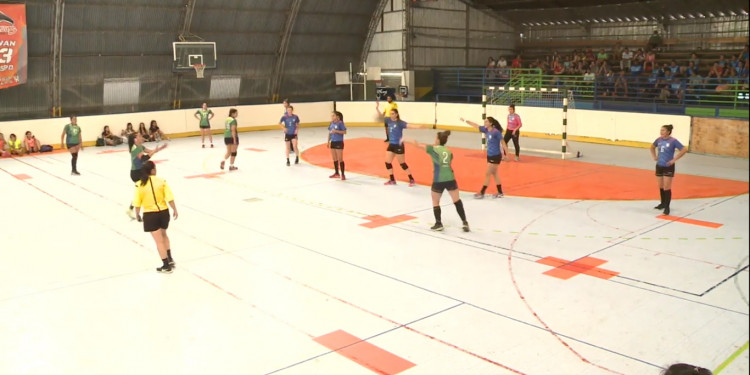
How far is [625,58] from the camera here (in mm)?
33625

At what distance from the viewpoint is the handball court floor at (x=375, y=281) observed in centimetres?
715

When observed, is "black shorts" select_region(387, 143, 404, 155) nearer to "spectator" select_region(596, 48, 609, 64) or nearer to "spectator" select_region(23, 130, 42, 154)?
"spectator" select_region(23, 130, 42, 154)

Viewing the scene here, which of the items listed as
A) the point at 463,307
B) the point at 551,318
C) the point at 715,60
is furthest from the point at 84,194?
the point at 715,60

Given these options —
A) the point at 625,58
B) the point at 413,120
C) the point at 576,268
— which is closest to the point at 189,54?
the point at 413,120

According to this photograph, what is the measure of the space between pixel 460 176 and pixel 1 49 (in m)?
19.3

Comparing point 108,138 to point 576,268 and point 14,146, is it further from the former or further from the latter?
point 576,268

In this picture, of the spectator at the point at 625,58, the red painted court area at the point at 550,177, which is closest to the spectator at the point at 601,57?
the spectator at the point at 625,58

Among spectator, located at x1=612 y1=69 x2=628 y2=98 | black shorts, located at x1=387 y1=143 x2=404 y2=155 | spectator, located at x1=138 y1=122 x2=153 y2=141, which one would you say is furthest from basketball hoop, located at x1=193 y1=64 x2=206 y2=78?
spectator, located at x1=612 y1=69 x2=628 y2=98

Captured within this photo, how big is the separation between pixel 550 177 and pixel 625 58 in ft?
61.8

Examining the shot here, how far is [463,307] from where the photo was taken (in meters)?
8.55

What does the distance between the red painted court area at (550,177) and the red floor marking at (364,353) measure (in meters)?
9.03

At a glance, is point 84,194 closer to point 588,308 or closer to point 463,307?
point 463,307

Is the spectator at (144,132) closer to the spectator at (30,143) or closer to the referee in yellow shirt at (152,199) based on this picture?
the spectator at (30,143)

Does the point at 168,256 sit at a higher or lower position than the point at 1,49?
lower
